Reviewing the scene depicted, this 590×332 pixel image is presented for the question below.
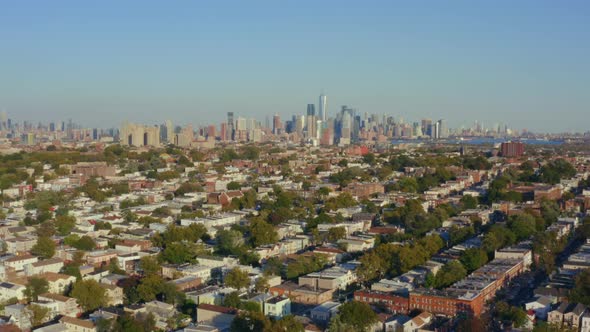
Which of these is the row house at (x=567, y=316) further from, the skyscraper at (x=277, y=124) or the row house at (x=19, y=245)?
the skyscraper at (x=277, y=124)

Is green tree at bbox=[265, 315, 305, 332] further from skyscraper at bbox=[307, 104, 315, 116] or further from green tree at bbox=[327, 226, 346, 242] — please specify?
skyscraper at bbox=[307, 104, 315, 116]

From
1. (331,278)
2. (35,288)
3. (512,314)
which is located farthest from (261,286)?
(512,314)

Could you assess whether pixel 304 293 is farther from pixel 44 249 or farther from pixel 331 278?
pixel 44 249

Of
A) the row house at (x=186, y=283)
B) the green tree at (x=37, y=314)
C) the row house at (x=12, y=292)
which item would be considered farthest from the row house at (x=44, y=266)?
the row house at (x=186, y=283)

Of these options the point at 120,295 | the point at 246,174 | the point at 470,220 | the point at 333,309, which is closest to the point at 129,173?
the point at 246,174

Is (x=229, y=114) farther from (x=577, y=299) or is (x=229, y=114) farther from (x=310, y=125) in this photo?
(x=577, y=299)
